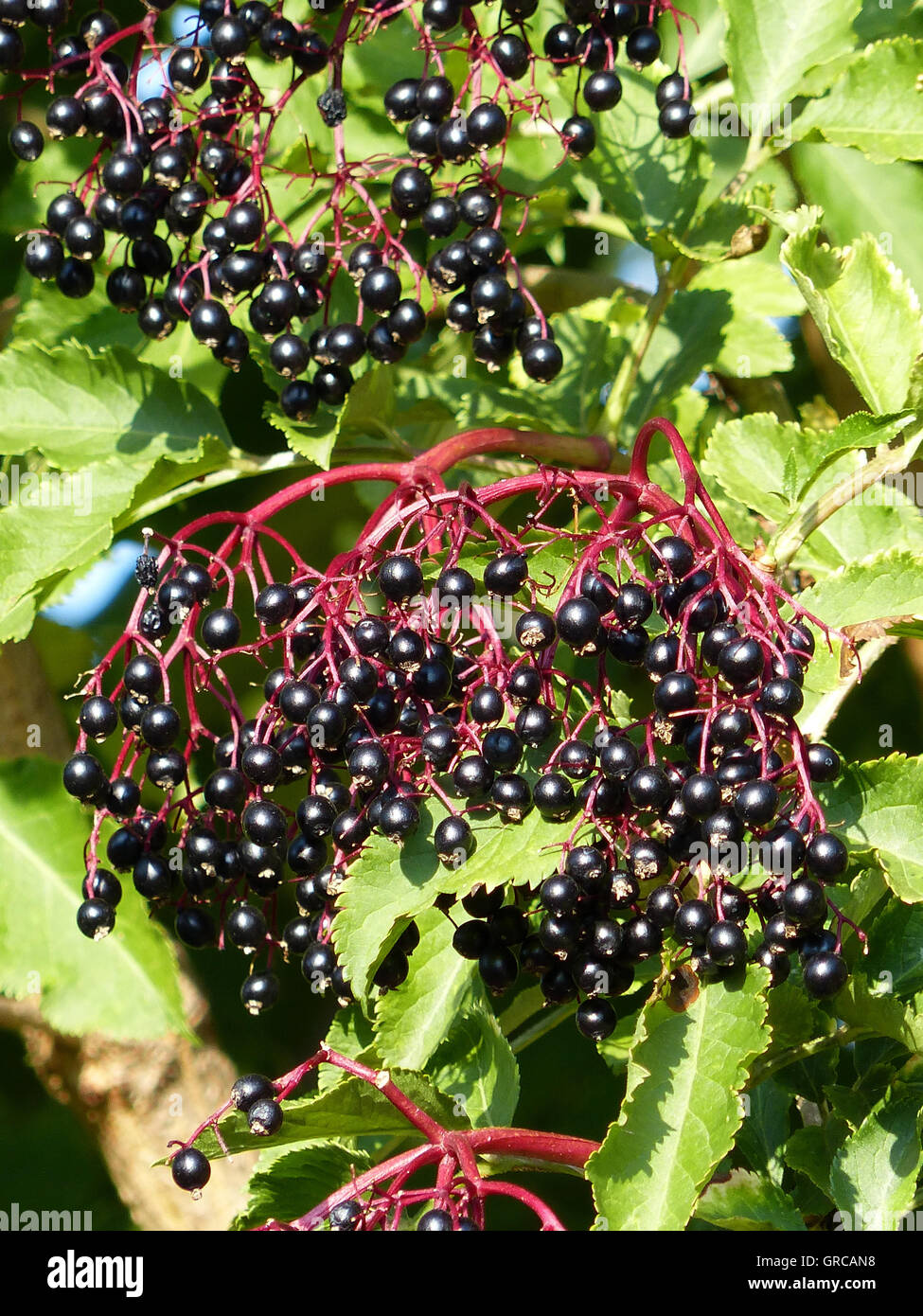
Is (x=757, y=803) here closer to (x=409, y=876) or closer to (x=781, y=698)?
(x=781, y=698)

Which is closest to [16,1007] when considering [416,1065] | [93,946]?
[93,946]

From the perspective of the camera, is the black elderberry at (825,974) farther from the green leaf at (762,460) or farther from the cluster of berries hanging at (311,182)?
the cluster of berries hanging at (311,182)

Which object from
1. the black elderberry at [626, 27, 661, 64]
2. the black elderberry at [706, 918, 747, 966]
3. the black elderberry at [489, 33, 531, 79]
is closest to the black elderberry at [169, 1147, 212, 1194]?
the black elderberry at [706, 918, 747, 966]

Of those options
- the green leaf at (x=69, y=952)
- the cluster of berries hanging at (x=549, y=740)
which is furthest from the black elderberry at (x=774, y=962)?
the green leaf at (x=69, y=952)

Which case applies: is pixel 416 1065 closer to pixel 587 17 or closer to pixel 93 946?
pixel 93 946

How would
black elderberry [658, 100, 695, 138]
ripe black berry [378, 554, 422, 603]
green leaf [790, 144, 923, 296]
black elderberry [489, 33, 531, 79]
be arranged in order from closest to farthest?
ripe black berry [378, 554, 422, 603] → black elderberry [489, 33, 531, 79] → black elderberry [658, 100, 695, 138] → green leaf [790, 144, 923, 296]

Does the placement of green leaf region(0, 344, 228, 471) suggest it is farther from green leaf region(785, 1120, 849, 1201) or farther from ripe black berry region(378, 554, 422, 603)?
green leaf region(785, 1120, 849, 1201)
